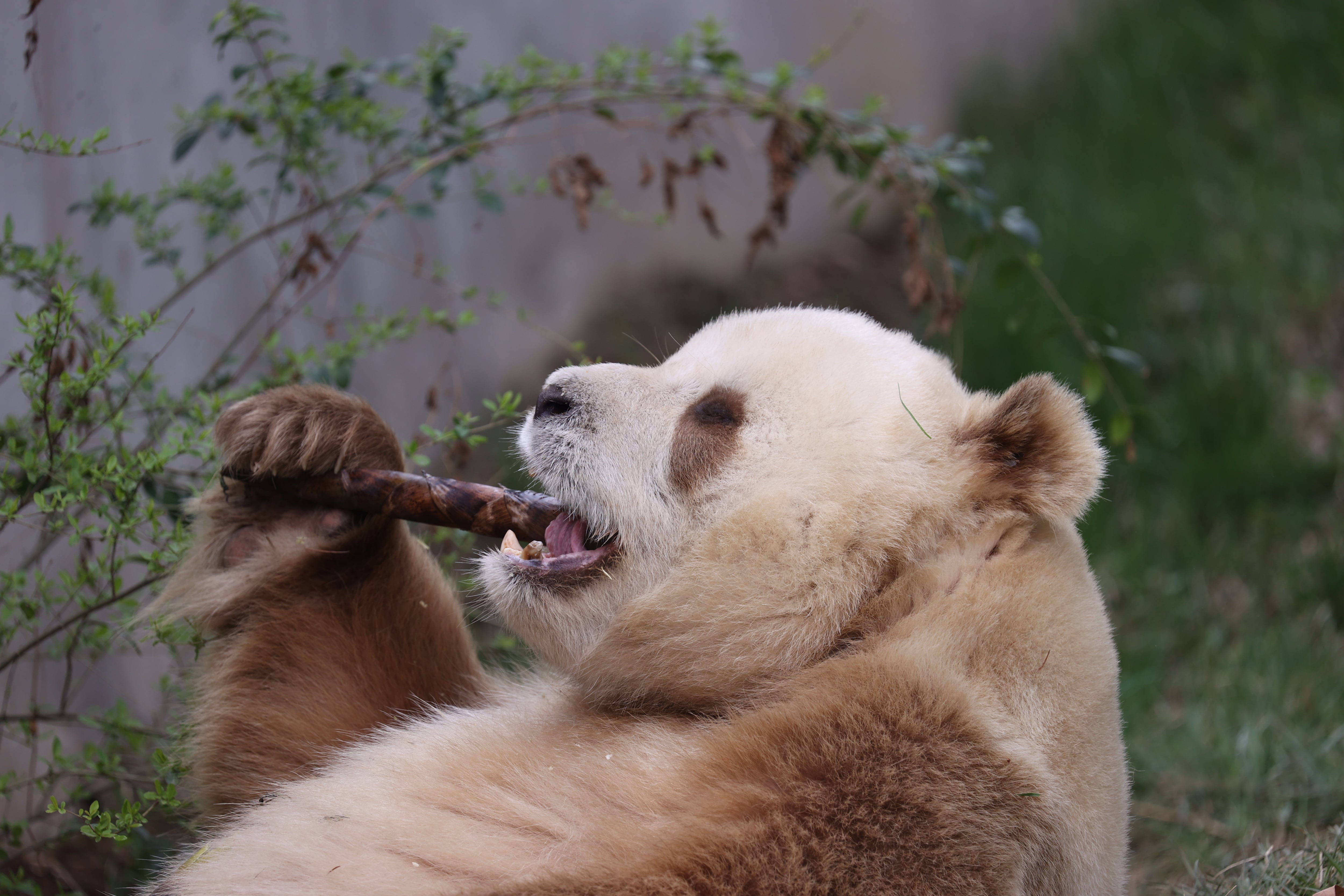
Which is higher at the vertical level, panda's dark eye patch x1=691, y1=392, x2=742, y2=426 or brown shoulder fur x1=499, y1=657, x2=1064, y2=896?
panda's dark eye patch x1=691, y1=392, x2=742, y2=426

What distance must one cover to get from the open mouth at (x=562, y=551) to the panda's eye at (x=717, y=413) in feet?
1.09

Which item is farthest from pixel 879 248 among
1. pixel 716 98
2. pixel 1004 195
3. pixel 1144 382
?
pixel 716 98

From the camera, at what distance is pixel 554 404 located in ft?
7.81

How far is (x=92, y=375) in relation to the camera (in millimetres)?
2355

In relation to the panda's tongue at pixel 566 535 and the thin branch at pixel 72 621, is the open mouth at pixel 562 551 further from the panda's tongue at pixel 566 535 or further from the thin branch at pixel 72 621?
the thin branch at pixel 72 621

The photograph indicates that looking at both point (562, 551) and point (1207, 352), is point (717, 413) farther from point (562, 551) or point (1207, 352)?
point (1207, 352)

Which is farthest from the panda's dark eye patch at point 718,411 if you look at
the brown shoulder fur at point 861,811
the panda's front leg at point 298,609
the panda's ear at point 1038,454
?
the panda's front leg at point 298,609

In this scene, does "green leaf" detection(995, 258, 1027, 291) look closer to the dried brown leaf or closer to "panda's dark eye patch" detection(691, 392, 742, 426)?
the dried brown leaf

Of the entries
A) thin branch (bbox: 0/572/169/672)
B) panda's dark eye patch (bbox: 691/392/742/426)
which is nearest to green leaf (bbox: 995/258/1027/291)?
panda's dark eye patch (bbox: 691/392/742/426)

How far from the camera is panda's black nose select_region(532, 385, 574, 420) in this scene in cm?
238

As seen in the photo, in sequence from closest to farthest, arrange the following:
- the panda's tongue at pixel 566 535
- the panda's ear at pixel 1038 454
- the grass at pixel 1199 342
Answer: the panda's ear at pixel 1038 454 → the panda's tongue at pixel 566 535 → the grass at pixel 1199 342

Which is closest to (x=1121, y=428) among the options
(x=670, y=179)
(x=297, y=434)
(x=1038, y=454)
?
(x=1038, y=454)

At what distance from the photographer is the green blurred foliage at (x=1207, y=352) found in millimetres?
4105

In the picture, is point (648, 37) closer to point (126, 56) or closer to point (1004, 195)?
point (1004, 195)
